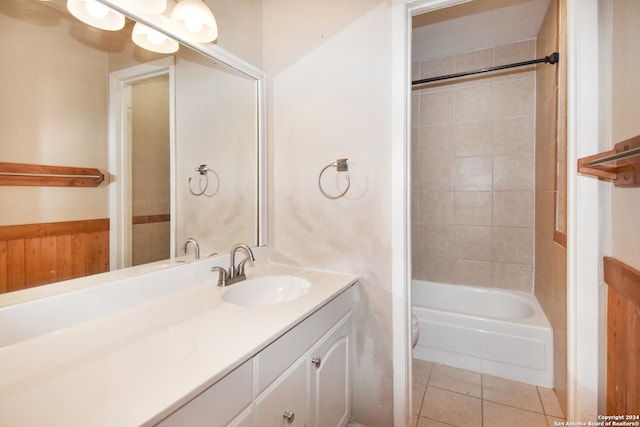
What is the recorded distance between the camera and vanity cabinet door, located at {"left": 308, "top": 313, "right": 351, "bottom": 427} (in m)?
1.18

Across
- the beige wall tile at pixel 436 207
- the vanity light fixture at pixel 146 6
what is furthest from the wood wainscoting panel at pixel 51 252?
the beige wall tile at pixel 436 207

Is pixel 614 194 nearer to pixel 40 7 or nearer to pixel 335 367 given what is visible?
pixel 335 367

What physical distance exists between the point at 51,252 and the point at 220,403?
77 cm

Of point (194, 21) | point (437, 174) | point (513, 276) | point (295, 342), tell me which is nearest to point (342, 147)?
point (194, 21)

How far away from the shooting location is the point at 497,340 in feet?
6.50

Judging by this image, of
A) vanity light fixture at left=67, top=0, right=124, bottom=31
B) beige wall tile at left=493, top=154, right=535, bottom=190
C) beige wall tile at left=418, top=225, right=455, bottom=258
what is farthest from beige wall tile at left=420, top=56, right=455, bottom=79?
vanity light fixture at left=67, top=0, right=124, bottom=31

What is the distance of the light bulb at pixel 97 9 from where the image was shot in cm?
103

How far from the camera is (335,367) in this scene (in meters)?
1.34

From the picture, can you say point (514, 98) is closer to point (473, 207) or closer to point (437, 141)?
point (437, 141)

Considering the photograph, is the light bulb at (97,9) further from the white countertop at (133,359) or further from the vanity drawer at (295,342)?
the vanity drawer at (295,342)

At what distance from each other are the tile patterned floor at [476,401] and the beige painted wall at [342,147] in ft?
1.38

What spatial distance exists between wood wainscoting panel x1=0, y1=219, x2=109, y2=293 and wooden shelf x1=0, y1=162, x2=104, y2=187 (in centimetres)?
13

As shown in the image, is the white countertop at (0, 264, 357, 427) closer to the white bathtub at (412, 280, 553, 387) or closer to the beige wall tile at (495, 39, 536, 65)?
the white bathtub at (412, 280, 553, 387)

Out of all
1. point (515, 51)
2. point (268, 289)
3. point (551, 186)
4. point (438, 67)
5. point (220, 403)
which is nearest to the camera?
point (220, 403)
